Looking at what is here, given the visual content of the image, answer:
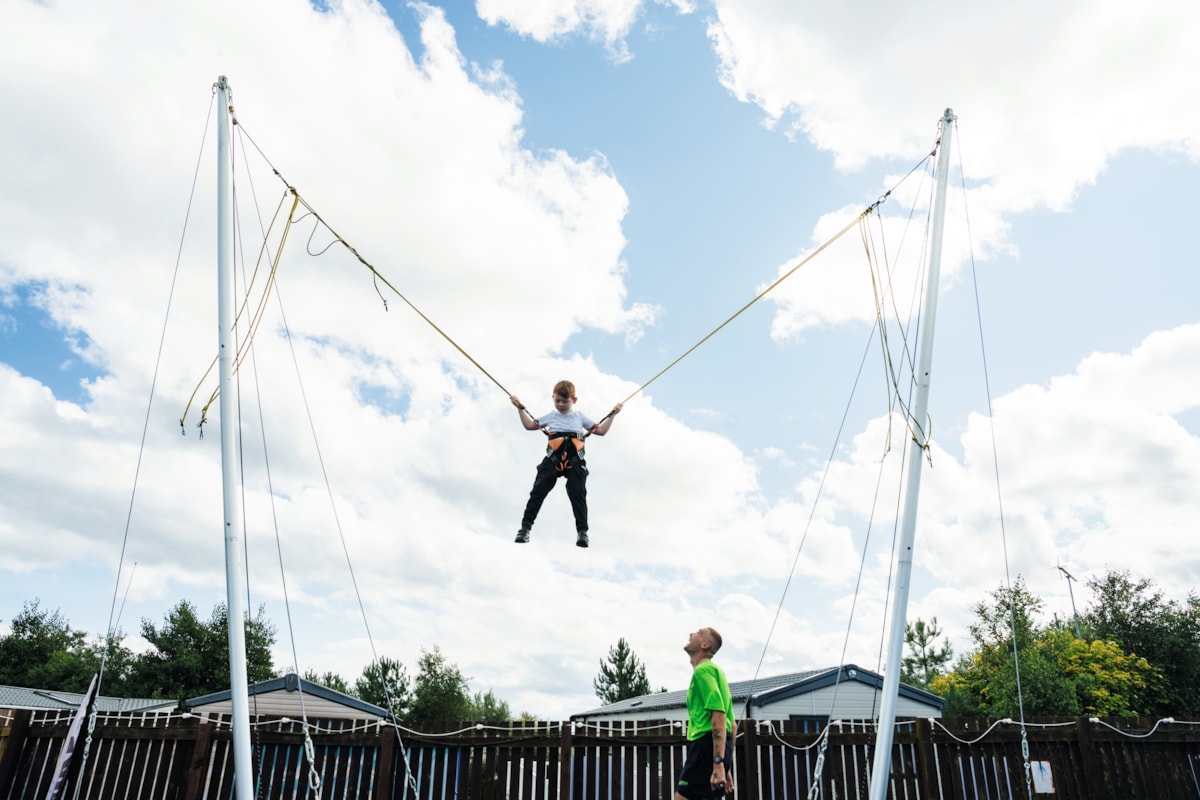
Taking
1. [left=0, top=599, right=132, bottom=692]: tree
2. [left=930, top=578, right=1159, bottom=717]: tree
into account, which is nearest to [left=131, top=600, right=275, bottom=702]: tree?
[left=0, top=599, right=132, bottom=692]: tree

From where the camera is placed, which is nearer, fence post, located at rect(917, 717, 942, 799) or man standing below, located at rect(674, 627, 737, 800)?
man standing below, located at rect(674, 627, 737, 800)

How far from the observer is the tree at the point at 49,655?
42031 mm

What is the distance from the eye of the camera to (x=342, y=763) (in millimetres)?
8359

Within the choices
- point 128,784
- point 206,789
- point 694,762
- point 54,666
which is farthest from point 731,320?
point 54,666

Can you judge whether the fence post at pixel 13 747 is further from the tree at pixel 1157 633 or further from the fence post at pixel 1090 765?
the tree at pixel 1157 633

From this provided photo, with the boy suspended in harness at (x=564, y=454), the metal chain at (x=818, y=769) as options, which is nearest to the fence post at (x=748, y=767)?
the metal chain at (x=818, y=769)

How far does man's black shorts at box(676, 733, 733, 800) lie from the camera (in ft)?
18.6

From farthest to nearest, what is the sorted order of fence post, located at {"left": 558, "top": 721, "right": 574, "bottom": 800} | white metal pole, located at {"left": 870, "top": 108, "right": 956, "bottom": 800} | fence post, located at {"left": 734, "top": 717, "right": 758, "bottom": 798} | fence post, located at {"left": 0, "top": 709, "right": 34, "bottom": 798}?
fence post, located at {"left": 734, "top": 717, "right": 758, "bottom": 798} → fence post, located at {"left": 0, "top": 709, "right": 34, "bottom": 798} → fence post, located at {"left": 558, "top": 721, "right": 574, "bottom": 800} → white metal pole, located at {"left": 870, "top": 108, "right": 956, "bottom": 800}

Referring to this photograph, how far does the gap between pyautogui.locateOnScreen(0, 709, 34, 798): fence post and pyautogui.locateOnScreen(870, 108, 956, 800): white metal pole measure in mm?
8550

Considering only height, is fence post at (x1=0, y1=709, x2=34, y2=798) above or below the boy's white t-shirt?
below

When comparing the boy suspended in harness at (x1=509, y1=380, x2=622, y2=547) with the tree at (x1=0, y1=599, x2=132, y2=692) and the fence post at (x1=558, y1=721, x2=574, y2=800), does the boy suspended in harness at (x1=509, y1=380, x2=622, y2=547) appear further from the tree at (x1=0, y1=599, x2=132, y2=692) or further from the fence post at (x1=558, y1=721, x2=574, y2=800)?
the tree at (x1=0, y1=599, x2=132, y2=692)

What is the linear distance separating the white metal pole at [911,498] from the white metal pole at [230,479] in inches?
199

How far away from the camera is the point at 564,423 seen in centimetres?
807

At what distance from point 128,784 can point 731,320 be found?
25.2 feet
